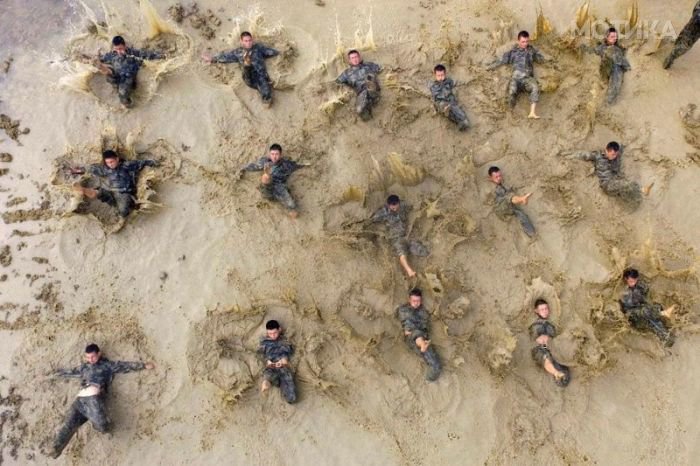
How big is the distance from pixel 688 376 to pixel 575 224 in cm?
267

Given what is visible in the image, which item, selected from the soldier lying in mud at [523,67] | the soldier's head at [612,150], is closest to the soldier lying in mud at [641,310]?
the soldier's head at [612,150]

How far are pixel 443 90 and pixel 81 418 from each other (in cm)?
751

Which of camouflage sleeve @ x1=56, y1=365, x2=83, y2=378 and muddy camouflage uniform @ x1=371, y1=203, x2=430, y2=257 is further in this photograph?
muddy camouflage uniform @ x1=371, y1=203, x2=430, y2=257

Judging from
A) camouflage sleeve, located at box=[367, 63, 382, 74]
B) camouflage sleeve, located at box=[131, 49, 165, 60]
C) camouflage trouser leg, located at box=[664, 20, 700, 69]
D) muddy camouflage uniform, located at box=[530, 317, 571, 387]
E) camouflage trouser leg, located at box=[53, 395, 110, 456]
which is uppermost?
camouflage trouser leg, located at box=[664, 20, 700, 69]

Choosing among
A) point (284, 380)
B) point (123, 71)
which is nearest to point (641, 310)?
point (284, 380)

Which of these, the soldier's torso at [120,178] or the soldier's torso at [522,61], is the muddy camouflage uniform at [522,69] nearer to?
the soldier's torso at [522,61]

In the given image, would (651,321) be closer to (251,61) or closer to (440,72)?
(440,72)

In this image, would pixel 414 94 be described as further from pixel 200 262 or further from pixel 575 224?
pixel 200 262

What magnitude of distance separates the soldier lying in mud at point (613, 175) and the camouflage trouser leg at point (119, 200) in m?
7.18

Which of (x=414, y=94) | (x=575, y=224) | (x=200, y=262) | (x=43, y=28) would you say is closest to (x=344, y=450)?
(x=200, y=262)

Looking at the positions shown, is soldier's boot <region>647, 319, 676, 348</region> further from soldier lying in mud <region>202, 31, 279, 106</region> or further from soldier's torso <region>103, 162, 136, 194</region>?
soldier's torso <region>103, 162, 136, 194</region>

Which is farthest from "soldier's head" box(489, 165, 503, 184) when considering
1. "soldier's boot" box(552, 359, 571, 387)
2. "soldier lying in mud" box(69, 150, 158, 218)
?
"soldier lying in mud" box(69, 150, 158, 218)

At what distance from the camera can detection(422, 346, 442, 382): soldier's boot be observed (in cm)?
786

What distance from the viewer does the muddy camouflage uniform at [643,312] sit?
7.89 m
